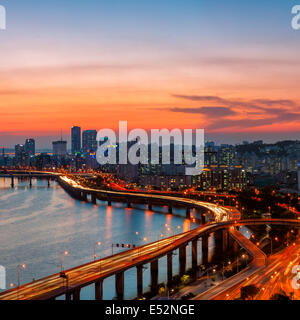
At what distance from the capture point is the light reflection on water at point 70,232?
1274 centimetres

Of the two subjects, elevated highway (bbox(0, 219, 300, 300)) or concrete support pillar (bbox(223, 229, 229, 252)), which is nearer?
elevated highway (bbox(0, 219, 300, 300))

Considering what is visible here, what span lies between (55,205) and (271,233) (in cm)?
1662

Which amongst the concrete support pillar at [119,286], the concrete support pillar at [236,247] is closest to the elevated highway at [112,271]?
the concrete support pillar at [119,286]

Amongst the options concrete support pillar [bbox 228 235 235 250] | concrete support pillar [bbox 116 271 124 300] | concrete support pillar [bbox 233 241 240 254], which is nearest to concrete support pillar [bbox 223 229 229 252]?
concrete support pillar [bbox 228 235 235 250]

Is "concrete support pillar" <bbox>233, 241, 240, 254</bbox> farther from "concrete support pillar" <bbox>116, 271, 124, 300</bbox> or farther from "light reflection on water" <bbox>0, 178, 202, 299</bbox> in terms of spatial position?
"concrete support pillar" <bbox>116, 271, 124, 300</bbox>

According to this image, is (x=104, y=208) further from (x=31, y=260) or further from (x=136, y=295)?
(x=136, y=295)

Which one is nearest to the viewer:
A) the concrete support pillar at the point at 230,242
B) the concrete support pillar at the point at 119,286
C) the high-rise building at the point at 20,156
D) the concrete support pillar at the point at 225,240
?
the concrete support pillar at the point at 119,286

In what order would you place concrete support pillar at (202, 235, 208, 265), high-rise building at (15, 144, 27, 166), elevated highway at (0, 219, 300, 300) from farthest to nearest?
high-rise building at (15, 144, 27, 166) → concrete support pillar at (202, 235, 208, 265) → elevated highway at (0, 219, 300, 300)

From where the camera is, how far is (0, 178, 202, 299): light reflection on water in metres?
12.7

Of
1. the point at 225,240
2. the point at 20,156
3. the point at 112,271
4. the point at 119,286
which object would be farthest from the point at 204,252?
the point at 20,156

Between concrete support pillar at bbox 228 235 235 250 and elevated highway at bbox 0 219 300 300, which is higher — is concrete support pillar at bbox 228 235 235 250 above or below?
below

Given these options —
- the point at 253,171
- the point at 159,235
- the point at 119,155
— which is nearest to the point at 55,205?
the point at 159,235

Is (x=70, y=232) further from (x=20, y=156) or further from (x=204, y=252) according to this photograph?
(x=20, y=156)

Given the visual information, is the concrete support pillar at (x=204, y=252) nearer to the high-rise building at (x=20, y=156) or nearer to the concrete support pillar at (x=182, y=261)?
the concrete support pillar at (x=182, y=261)
